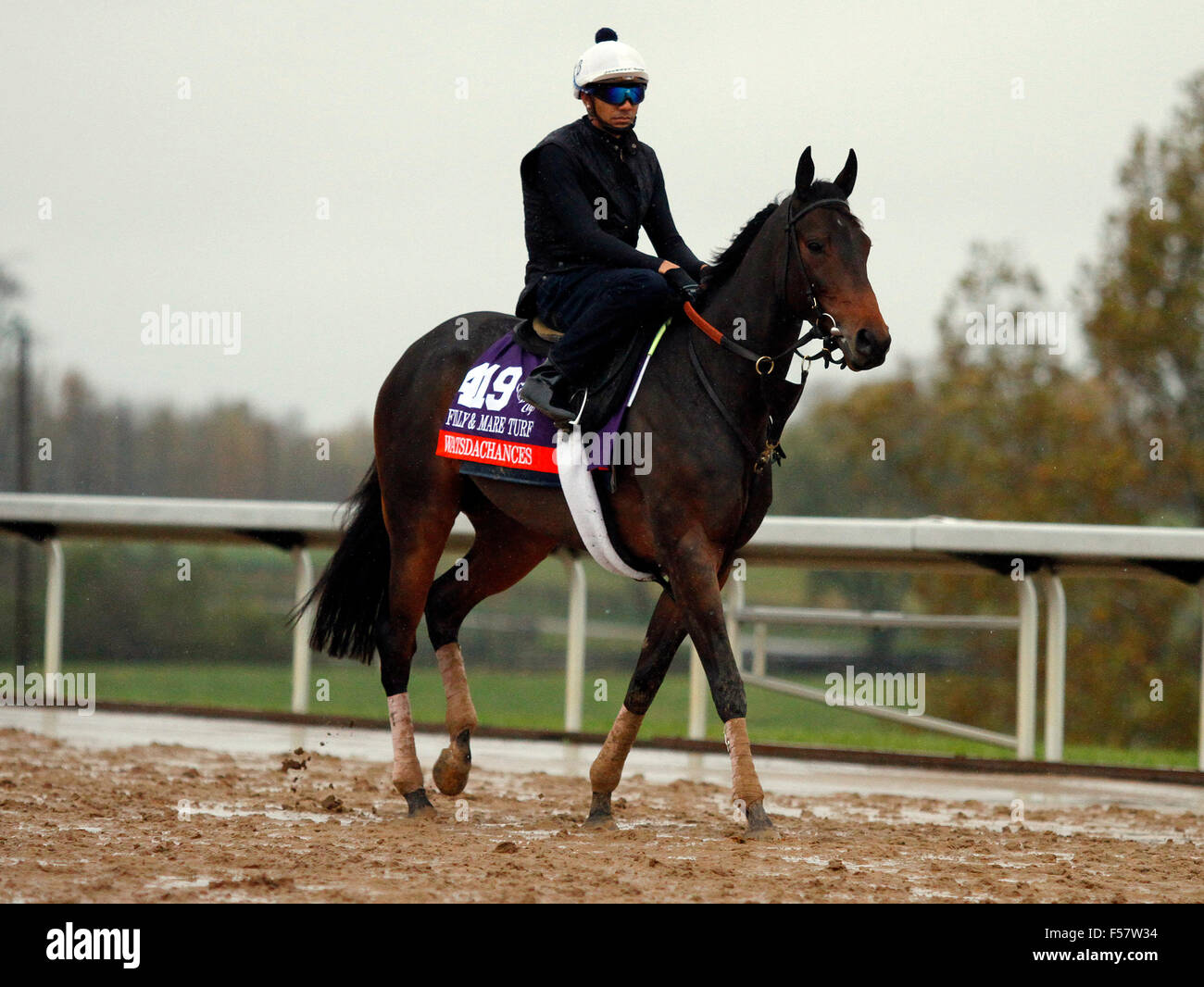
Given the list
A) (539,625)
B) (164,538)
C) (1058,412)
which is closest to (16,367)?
(1058,412)

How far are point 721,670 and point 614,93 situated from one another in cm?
217

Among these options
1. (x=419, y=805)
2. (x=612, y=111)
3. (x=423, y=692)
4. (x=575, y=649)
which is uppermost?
(x=612, y=111)

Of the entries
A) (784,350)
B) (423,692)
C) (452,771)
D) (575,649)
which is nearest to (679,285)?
(784,350)

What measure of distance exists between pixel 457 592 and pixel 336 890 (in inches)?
106

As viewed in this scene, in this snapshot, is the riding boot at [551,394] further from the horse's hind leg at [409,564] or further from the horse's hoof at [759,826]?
the horse's hoof at [759,826]

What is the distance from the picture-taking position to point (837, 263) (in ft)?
17.8

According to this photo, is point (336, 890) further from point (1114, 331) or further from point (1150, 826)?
point (1114, 331)

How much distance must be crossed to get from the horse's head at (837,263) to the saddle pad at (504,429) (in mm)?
855

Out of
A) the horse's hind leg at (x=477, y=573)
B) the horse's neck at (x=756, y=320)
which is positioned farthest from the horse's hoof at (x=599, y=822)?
the horse's neck at (x=756, y=320)

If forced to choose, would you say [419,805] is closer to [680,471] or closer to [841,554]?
[680,471]

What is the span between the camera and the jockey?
19.4 ft

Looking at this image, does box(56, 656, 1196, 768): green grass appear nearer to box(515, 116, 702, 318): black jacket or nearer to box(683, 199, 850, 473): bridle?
box(515, 116, 702, 318): black jacket

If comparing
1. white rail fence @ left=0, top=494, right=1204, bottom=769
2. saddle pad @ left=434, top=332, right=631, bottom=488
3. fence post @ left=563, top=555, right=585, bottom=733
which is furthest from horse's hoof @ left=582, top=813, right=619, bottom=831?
fence post @ left=563, top=555, right=585, bottom=733

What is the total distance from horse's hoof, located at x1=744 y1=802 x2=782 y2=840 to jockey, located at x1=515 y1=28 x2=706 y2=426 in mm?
1533
